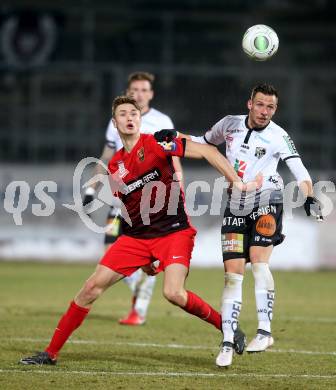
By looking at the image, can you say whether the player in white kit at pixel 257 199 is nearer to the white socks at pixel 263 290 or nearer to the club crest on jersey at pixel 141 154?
the white socks at pixel 263 290

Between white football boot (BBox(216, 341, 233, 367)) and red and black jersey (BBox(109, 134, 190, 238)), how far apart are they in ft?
3.45

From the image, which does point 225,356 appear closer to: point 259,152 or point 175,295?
point 175,295

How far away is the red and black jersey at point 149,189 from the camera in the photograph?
7.92 meters

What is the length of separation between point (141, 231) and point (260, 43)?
1.99m

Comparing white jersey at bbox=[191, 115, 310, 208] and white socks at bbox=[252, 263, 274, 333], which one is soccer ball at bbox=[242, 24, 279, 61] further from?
white socks at bbox=[252, 263, 274, 333]

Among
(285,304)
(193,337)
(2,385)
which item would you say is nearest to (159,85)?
(285,304)

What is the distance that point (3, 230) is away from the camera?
19.1m

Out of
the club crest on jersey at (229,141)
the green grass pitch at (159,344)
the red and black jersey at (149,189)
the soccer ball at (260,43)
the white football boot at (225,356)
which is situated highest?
the soccer ball at (260,43)

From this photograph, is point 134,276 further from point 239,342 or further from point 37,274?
point 37,274

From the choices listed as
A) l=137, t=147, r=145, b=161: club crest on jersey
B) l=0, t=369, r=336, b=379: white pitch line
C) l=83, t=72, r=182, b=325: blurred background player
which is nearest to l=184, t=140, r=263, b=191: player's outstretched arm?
l=137, t=147, r=145, b=161: club crest on jersey

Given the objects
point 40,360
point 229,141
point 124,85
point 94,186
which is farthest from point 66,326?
point 124,85

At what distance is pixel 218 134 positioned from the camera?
865 cm

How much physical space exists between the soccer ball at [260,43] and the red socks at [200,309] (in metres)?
2.20

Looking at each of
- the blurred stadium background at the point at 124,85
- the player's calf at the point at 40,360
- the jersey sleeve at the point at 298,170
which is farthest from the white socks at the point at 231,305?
the blurred stadium background at the point at 124,85
